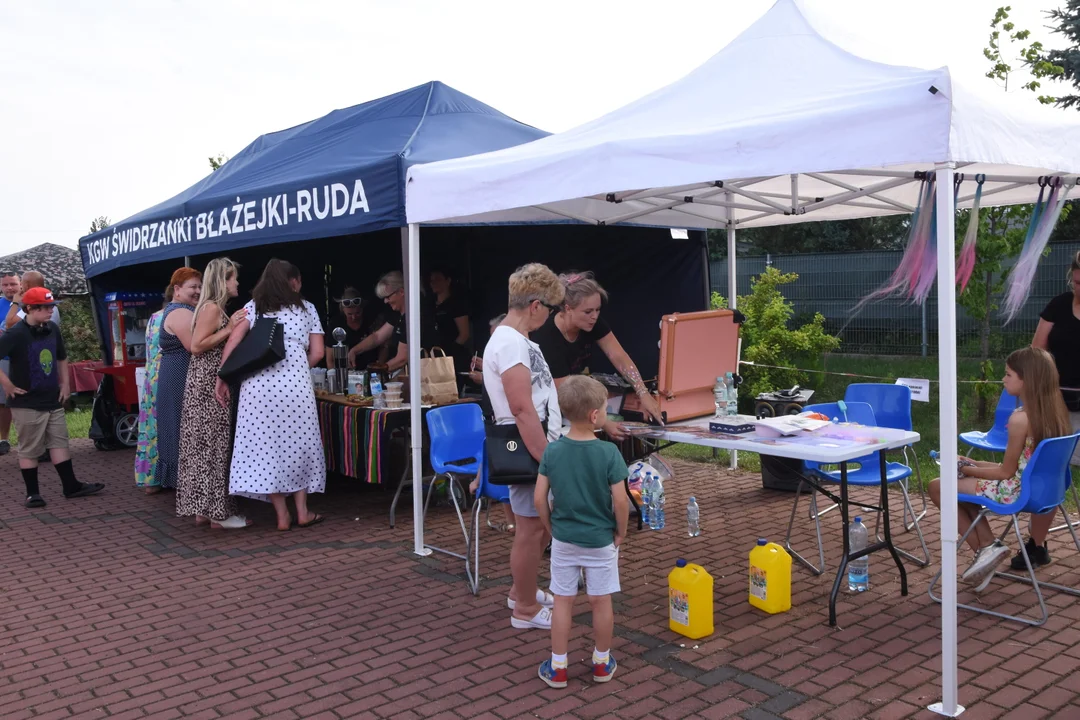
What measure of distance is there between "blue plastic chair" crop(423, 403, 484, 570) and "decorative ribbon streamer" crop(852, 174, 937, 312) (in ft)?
7.47

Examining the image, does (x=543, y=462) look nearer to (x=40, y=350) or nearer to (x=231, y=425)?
(x=231, y=425)

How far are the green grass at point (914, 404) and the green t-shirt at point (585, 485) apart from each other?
160 inches

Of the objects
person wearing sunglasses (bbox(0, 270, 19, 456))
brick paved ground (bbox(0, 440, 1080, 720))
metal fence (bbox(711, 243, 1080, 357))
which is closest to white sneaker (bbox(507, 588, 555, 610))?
brick paved ground (bbox(0, 440, 1080, 720))

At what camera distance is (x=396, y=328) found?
22.0 ft

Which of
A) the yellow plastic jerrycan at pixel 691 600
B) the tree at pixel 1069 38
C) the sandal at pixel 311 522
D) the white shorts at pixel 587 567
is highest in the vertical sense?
the tree at pixel 1069 38

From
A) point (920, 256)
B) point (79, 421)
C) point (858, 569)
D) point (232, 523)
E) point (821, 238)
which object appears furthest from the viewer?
point (821, 238)

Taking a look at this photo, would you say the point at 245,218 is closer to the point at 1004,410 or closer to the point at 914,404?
the point at 1004,410

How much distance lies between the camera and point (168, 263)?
9586 millimetres

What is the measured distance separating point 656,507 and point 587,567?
7.42ft

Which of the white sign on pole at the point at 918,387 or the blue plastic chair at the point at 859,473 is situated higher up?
the white sign on pole at the point at 918,387

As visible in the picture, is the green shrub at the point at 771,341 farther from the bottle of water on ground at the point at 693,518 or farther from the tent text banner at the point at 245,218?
the tent text banner at the point at 245,218

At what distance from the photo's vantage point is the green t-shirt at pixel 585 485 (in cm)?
317

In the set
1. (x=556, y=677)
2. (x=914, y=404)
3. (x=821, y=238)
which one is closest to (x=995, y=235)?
(x=914, y=404)

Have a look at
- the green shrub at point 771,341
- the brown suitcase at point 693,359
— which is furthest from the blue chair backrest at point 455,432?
the green shrub at point 771,341
